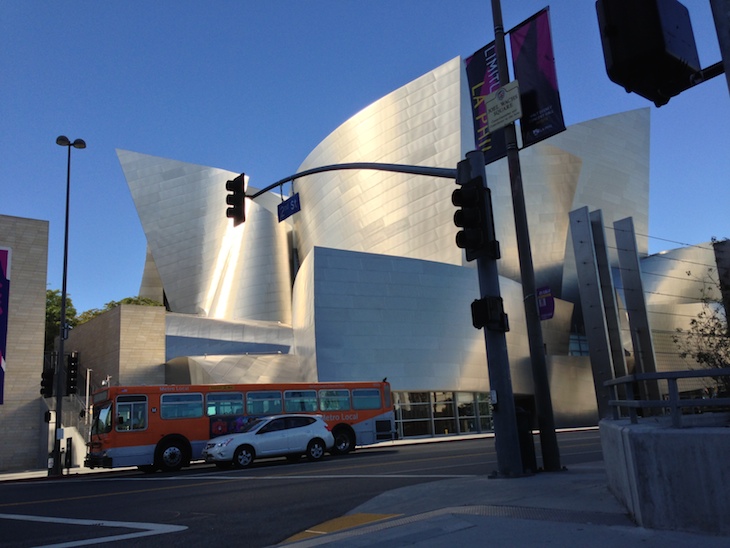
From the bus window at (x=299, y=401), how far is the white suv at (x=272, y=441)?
3580mm

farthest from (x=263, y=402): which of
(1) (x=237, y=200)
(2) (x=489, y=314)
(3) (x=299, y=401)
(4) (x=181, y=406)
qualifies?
(2) (x=489, y=314)

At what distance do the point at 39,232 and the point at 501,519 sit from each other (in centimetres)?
3863

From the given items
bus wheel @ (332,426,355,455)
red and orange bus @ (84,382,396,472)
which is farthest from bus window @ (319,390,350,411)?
bus wheel @ (332,426,355,455)

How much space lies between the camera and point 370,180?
181 feet

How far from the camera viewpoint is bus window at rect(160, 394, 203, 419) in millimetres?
22703

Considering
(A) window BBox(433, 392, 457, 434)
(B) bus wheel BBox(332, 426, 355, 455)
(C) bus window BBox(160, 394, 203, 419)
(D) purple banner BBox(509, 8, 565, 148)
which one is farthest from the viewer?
(A) window BBox(433, 392, 457, 434)

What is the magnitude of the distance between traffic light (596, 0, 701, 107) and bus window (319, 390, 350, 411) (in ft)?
77.4

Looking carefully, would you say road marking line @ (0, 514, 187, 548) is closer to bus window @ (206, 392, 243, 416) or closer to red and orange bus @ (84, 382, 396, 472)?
red and orange bus @ (84, 382, 396, 472)

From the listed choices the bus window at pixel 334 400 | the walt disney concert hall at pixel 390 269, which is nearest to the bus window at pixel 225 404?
the bus window at pixel 334 400

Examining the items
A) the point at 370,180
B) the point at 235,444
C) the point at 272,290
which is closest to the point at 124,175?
the point at 272,290

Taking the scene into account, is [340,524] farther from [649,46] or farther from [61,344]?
[61,344]

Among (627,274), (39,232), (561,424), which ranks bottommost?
(561,424)

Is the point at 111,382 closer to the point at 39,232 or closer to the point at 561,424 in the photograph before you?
the point at 39,232

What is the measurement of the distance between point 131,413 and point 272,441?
5.29 m
